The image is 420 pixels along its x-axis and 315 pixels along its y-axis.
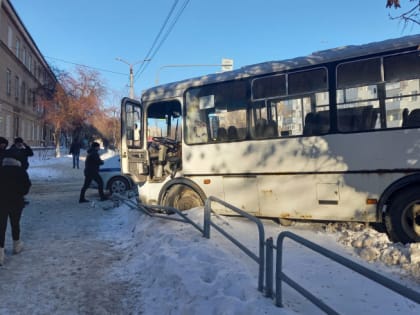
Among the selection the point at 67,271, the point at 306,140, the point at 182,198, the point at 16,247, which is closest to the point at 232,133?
the point at 306,140

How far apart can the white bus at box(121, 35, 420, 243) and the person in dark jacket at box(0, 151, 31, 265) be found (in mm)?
3006

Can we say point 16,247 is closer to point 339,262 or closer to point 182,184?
point 182,184

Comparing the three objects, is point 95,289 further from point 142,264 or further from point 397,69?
point 397,69

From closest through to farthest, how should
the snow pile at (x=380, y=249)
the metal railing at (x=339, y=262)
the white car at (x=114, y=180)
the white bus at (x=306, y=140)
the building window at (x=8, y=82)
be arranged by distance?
the metal railing at (x=339, y=262)
the snow pile at (x=380, y=249)
the white bus at (x=306, y=140)
the white car at (x=114, y=180)
the building window at (x=8, y=82)

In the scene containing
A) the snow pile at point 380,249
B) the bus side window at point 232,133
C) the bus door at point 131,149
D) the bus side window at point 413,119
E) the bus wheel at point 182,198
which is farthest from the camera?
the bus door at point 131,149

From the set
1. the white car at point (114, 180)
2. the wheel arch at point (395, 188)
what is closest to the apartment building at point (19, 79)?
the white car at point (114, 180)

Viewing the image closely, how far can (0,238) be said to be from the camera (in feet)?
18.7

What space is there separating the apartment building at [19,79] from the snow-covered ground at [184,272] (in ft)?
88.2

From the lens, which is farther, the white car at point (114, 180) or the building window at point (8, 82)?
the building window at point (8, 82)

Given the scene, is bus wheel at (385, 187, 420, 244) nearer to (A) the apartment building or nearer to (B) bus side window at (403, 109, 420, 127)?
(B) bus side window at (403, 109, 420, 127)

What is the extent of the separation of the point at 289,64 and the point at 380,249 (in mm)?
3563

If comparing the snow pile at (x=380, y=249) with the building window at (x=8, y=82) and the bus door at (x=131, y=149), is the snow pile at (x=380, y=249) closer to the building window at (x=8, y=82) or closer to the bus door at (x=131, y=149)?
the bus door at (x=131, y=149)

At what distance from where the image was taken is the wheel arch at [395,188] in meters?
5.86

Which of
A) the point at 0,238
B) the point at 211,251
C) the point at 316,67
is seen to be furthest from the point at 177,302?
the point at 316,67
